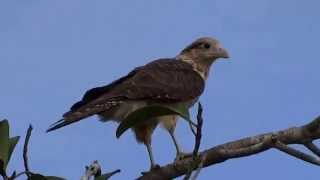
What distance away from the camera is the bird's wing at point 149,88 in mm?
6164

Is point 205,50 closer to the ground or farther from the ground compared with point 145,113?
closer to the ground

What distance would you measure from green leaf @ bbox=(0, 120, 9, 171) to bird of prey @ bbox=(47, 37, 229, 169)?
269cm

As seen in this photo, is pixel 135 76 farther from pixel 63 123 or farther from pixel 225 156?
pixel 225 156

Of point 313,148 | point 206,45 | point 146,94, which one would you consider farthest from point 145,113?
point 206,45

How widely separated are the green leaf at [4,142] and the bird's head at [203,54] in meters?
5.75

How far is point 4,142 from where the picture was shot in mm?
2518

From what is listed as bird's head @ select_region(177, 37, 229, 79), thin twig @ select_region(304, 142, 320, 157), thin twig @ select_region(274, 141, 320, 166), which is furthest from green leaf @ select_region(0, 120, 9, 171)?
bird's head @ select_region(177, 37, 229, 79)

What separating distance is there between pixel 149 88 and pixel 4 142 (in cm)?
431

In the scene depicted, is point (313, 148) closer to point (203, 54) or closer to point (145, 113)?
point (145, 113)

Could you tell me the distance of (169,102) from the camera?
681 cm

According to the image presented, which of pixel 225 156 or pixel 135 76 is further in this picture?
pixel 135 76

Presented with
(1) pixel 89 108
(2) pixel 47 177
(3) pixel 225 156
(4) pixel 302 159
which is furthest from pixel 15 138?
(1) pixel 89 108

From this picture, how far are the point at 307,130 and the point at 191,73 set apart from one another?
5.09m

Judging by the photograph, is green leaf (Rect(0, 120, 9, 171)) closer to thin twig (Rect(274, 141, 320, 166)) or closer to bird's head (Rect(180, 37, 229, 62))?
thin twig (Rect(274, 141, 320, 166))
